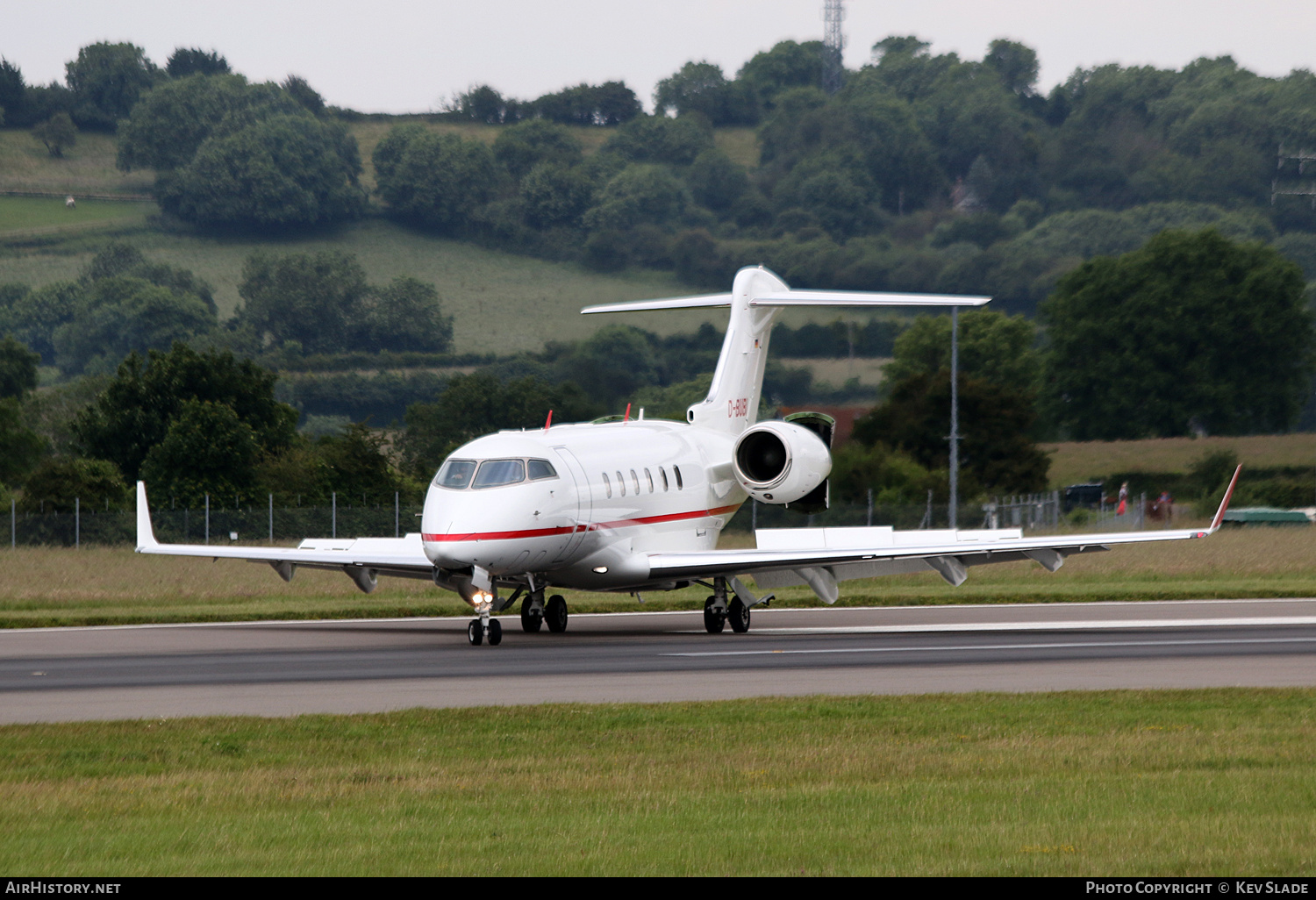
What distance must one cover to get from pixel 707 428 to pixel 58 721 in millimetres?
18967

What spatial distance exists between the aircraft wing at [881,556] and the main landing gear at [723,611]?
0.61 metres

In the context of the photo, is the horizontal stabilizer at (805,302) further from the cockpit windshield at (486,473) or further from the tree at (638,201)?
the tree at (638,201)

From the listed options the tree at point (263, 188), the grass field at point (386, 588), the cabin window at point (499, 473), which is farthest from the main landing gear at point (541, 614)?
the tree at point (263, 188)

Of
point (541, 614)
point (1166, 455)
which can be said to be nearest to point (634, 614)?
point (541, 614)

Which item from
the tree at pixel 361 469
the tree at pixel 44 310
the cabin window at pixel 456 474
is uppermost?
the tree at pixel 44 310

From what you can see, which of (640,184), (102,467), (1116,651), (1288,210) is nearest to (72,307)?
(640,184)

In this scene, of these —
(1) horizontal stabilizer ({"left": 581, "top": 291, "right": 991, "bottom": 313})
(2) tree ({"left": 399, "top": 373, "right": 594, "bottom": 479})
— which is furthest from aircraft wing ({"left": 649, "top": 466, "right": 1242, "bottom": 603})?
(2) tree ({"left": 399, "top": 373, "right": 594, "bottom": 479})

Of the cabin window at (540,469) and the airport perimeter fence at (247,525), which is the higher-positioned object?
the cabin window at (540,469)

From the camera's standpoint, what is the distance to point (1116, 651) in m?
24.5

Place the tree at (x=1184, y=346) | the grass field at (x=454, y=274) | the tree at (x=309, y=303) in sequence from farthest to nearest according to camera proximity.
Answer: the tree at (x=309, y=303)
the grass field at (x=454, y=274)
the tree at (x=1184, y=346)

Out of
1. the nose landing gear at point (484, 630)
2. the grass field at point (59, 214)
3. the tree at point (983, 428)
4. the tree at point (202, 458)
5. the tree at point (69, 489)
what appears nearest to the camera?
the nose landing gear at point (484, 630)

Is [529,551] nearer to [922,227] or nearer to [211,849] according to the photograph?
[211,849]

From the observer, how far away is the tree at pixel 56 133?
636ft

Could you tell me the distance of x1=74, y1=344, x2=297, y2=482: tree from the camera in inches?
2594
